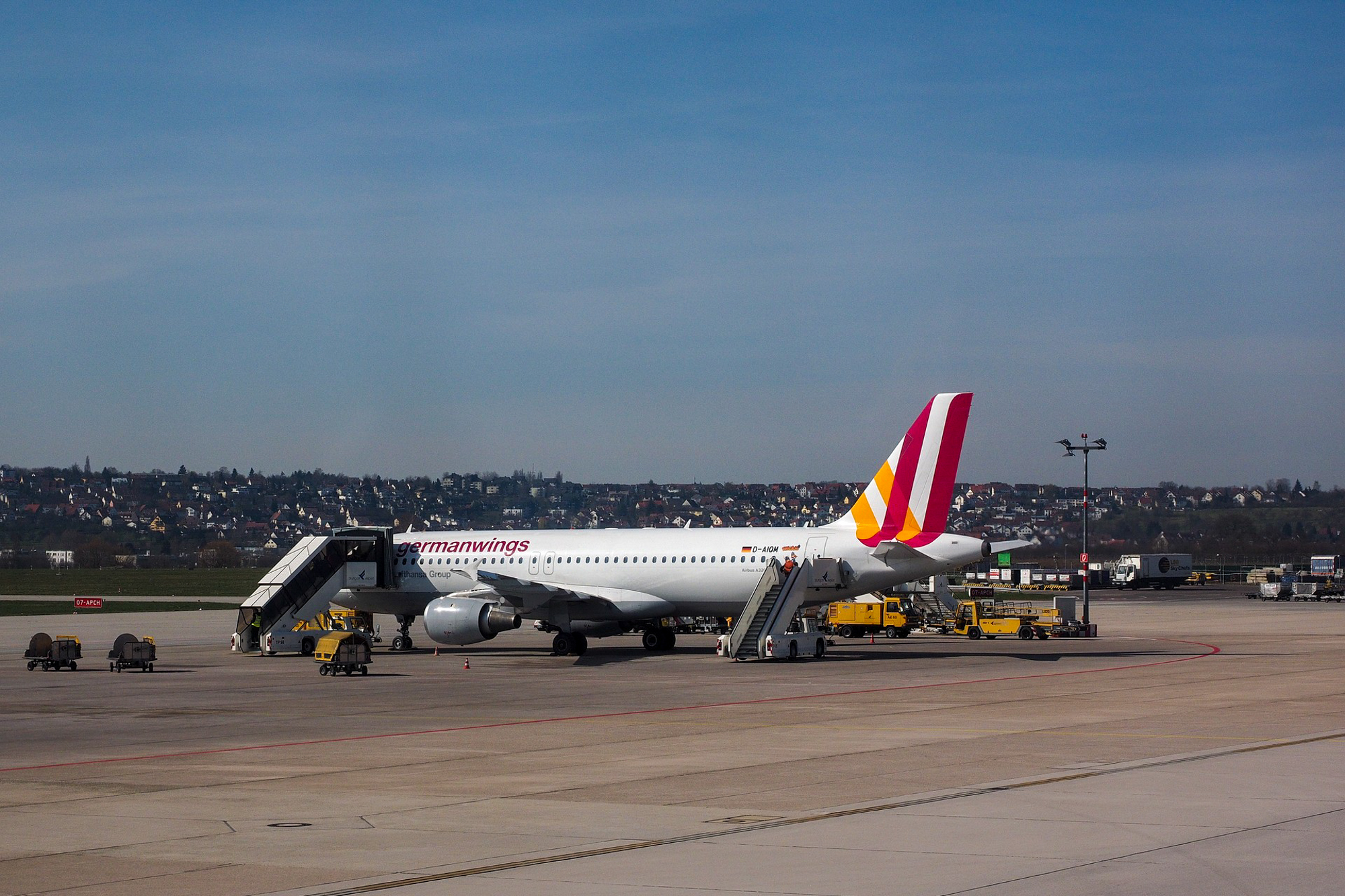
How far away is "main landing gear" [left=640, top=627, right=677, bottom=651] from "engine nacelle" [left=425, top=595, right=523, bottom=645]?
6138 mm

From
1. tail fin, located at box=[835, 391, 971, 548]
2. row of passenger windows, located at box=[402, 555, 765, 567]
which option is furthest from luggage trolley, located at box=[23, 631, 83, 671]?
tail fin, located at box=[835, 391, 971, 548]

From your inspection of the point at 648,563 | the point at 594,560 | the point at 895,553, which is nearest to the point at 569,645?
the point at 594,560

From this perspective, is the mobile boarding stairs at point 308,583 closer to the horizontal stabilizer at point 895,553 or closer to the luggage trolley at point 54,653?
the luggage trolley at point 54,653

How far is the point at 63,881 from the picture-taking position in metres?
13.7

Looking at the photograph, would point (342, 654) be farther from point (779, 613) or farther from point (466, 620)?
point (779, 613)

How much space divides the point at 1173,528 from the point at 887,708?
174 metres

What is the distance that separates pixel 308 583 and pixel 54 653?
10159 mm

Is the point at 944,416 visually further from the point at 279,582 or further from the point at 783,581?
the point at 279,582

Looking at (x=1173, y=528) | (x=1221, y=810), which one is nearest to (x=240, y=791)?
(x=1221, y=810)

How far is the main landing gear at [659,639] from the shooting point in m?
52.6

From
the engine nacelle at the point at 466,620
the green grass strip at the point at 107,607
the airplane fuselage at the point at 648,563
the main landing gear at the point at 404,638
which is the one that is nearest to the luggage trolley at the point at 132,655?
the engine nacelle at the point at 466,620

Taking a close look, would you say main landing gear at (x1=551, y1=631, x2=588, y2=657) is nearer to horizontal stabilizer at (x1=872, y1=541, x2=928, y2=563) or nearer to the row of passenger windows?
the row of passenger windows

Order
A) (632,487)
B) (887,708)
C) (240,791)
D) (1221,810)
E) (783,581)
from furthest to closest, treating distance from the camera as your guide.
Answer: (632,487)
(783,581)
(887,708)
(240,791)
(1221,810)

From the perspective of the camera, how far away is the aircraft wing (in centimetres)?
4966
